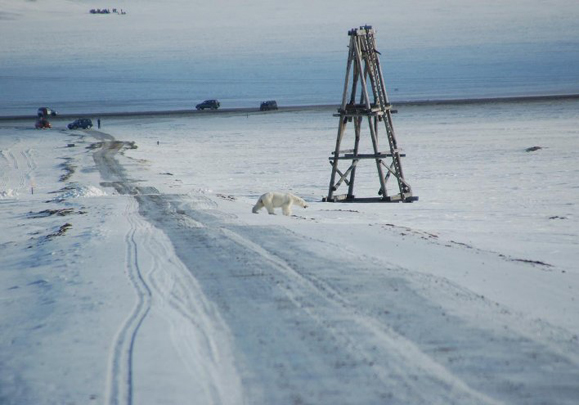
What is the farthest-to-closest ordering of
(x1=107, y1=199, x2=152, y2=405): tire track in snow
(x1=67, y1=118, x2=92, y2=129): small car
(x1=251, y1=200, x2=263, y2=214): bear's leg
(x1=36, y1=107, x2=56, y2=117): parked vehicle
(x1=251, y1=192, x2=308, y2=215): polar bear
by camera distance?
(x1=36, y1=107, x2=56, y2=117): parked vehicle
(x1=67, y1=118, x2=92, y2=129): small car
(x1=251, y1=200, x2=263, y2=214): bear's leg
(x1=251, y1=192, x2=308, y2=215): polar bear
(x1=107, y1=199, x2=152, y2=405): tire track in snow

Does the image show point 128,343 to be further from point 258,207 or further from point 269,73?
point 269,73

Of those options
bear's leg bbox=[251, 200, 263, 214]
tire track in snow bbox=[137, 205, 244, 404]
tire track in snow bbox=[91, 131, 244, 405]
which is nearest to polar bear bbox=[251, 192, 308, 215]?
bear's leg bbox=[251, 200, 263, 214]

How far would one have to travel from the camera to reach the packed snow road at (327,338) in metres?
6.69

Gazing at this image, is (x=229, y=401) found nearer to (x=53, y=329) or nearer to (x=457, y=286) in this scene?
(x=53, y=329)

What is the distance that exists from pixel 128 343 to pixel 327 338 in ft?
6.83

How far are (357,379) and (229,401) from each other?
1167mm

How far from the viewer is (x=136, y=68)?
170250mm

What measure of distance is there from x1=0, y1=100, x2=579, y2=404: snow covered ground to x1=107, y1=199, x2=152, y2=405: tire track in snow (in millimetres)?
24

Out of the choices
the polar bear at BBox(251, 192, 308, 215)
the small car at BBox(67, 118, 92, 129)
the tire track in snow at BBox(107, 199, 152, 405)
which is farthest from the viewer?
the small car at BBox(67, 118, 92, 129)

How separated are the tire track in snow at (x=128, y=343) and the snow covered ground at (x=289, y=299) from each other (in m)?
0.02

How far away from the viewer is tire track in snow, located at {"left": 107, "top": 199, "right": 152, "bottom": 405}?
6832mm

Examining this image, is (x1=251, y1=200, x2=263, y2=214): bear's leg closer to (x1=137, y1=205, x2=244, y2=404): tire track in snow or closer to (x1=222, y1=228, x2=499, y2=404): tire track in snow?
(x1=137, y1=205, x2=244, y2=404): tire track in snow

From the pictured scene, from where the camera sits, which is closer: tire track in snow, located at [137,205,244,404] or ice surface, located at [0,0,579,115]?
tire track in snow, located at [137,205,244,404]

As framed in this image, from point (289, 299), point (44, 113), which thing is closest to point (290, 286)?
point (289, 299)
